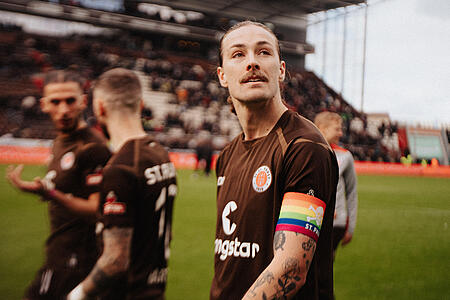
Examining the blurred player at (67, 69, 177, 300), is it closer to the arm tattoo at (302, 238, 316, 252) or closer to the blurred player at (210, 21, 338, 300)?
the blurred player at (210, 21, 338, 300)

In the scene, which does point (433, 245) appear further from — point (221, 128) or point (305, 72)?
point (305, 72)

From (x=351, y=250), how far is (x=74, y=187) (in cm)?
663

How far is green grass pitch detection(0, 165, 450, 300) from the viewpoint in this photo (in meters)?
6.25

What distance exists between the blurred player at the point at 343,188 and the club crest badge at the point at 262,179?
3.39 m

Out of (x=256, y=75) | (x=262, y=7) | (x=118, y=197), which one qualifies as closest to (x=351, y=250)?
(x=118, y=197)

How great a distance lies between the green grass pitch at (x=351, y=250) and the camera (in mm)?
6254

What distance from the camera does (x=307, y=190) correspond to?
1.85 meters

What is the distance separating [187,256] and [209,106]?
101 feet

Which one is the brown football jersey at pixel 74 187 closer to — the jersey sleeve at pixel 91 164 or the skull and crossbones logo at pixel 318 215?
the jersey sleeve at pixel 91 164

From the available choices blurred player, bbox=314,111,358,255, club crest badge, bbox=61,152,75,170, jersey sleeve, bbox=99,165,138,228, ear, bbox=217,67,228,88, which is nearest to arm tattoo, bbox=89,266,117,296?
jersey sleeve, bbox=99,165,138,228

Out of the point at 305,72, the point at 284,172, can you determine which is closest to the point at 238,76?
the point at 284,172

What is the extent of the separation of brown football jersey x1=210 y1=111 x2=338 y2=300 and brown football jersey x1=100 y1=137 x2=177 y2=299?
0.58 metres

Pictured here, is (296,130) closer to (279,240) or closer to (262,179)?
(262,179)

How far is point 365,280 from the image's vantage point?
679cm
